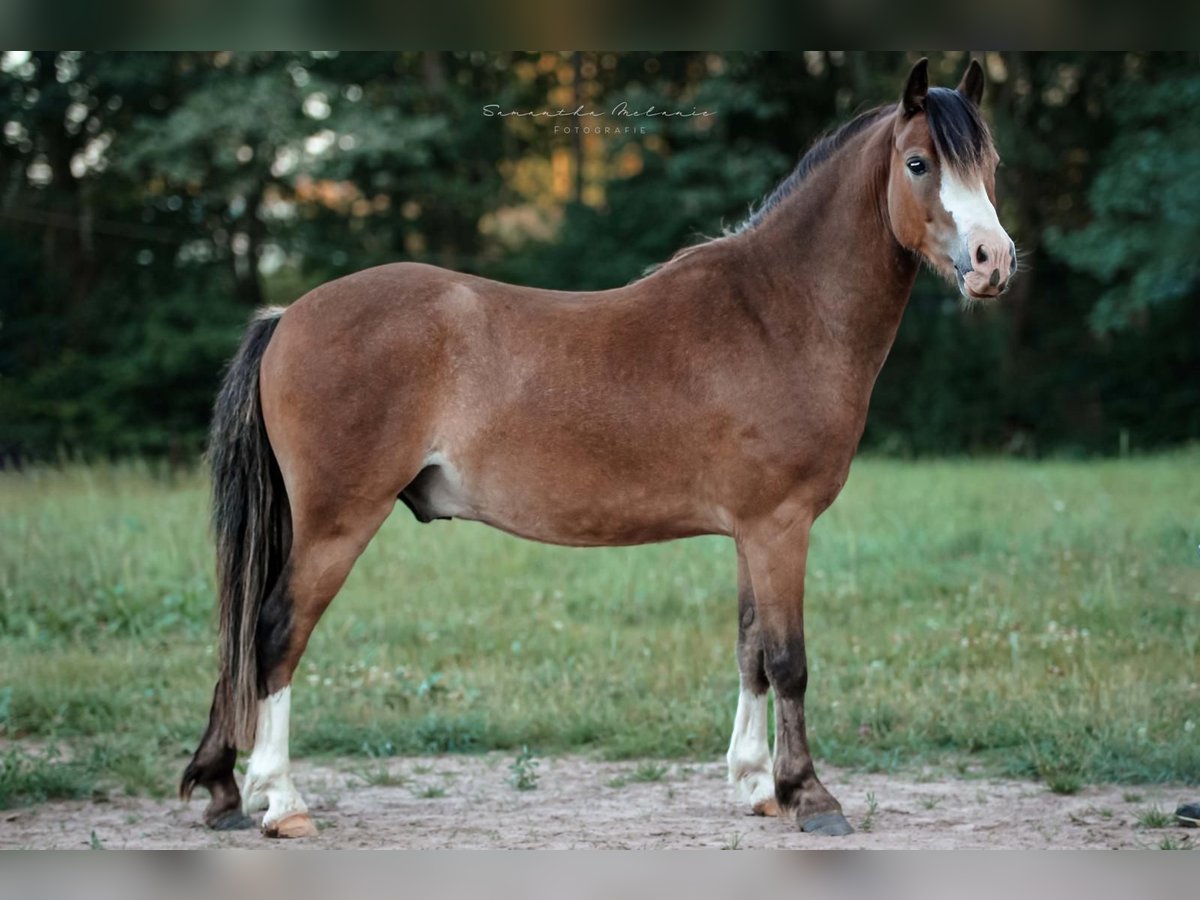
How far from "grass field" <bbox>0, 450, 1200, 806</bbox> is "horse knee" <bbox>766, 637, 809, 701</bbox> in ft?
3.84

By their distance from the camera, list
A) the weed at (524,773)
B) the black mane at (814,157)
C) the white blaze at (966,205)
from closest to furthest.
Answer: the white blaze at (966,205)
the black mane at (814,157)
the weed at (524,773)

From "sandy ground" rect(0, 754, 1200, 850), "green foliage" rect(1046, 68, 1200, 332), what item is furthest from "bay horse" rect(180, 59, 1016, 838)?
"green foliage" rect(1046, 68, 1200, 332)

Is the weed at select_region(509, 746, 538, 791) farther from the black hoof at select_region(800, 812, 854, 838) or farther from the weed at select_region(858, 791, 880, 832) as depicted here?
the weed at select_region(858, 791, 880, 832)

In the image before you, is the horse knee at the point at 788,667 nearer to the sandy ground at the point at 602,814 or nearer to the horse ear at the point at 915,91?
the sandy ground at the point at 602,814

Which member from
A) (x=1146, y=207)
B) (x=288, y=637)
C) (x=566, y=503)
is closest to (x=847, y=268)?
(x=566, y=503)

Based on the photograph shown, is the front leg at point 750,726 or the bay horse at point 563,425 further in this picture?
the front leg at point 750,726

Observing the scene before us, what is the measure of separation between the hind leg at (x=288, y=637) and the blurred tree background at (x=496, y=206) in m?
12.0

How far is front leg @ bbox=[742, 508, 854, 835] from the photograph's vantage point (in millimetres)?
4215

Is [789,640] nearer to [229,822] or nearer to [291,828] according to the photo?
[291,828]

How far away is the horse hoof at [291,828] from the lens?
13.6 ft

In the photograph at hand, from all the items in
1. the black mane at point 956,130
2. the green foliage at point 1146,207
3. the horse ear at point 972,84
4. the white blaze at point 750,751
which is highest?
the green foliage at point 1146,207

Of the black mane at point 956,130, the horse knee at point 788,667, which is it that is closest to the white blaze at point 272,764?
the horse knee at point 788,667

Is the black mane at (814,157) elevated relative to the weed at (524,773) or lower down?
elevated

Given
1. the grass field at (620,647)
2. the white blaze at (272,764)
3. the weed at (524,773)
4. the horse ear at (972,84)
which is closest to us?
the horse ear at (972,84)
